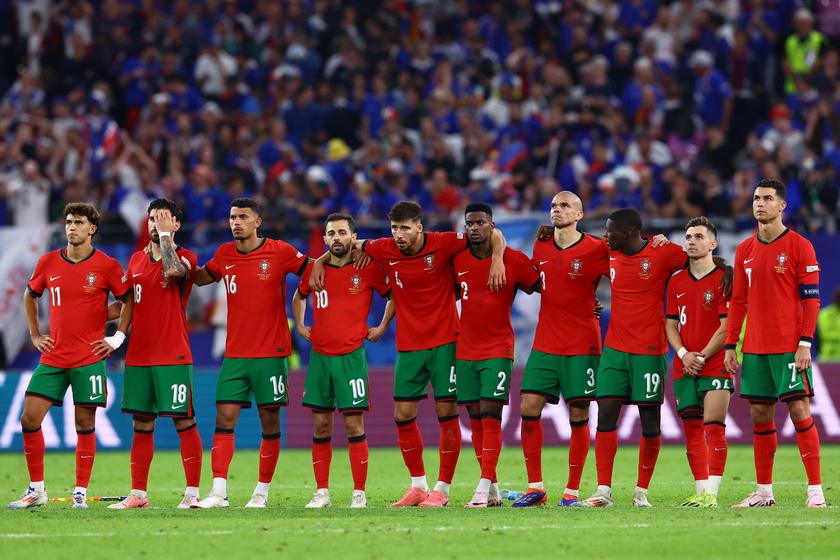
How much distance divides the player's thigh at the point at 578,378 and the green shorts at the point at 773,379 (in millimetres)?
1323

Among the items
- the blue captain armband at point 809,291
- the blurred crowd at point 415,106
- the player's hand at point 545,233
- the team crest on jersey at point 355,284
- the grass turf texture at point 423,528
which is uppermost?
the blurred crowd at point 415,106

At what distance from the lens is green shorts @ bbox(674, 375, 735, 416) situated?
435 inches

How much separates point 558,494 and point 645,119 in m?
11.9

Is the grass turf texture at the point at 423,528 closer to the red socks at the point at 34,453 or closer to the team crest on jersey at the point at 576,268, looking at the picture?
the red socks at the point at 34,453

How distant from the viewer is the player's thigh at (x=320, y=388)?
11.1 meters

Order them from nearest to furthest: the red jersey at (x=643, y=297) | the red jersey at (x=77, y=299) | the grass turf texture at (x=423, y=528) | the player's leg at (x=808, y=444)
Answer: the grass turf texture at (x=423, y=528)
the player's leg at (x=808, y=444)
the red jersey at (x=643, y=297)
the red jersey at (x=77, y=299)

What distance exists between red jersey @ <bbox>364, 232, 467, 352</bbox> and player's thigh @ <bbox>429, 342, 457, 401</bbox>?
7cm

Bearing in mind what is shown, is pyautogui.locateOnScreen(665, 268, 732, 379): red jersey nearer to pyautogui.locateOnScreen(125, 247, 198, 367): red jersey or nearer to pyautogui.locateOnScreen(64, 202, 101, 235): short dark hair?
pyautogui.locateOnScreen(125, 247, 198, 367): red jersey

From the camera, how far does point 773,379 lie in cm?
1055

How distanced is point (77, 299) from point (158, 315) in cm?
76

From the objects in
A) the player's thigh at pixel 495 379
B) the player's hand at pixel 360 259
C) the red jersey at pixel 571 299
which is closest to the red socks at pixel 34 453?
the player's hand at pixel 360 259

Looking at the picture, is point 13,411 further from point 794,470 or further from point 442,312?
point 794,470

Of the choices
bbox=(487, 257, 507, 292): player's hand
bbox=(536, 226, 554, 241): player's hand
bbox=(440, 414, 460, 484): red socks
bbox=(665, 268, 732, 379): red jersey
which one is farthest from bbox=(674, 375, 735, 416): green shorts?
bbox=(440, 414, 460, 484): red socks

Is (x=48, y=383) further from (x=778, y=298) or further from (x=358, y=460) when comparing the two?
(x=778, y=298)
